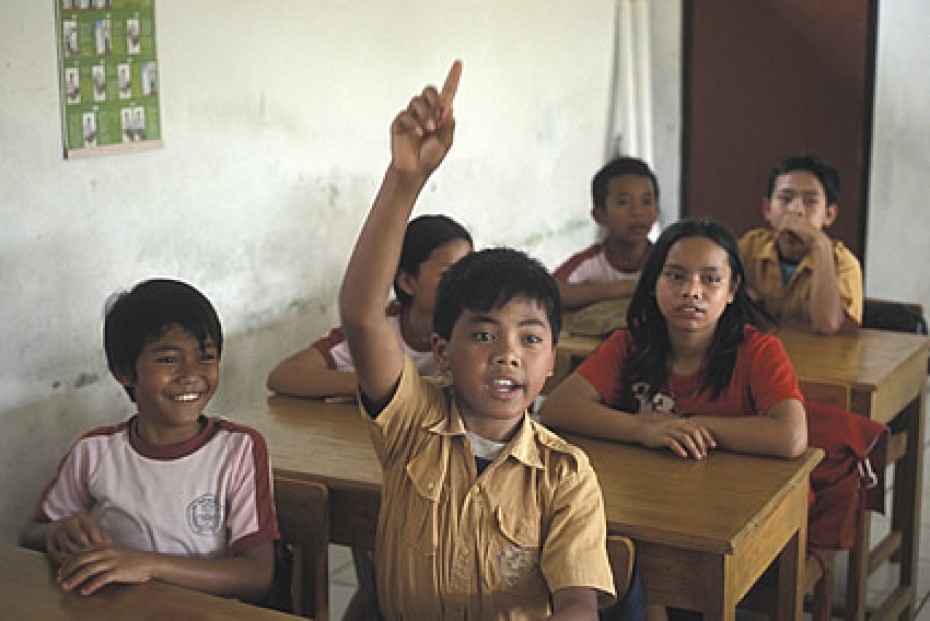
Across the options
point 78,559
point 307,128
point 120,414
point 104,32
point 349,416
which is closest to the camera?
point 78,559

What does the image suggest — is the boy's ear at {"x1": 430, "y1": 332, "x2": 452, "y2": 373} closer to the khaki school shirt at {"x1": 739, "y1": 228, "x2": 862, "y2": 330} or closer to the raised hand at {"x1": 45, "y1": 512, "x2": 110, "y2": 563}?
the raised hand at {"x1": 45, "y1": 512, "x2": 110, "y2": 563}

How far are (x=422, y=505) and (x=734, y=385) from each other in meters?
0.97

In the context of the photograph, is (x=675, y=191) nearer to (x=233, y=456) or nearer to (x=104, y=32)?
(x=104, y=32)

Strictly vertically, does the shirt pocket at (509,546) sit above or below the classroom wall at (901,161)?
below

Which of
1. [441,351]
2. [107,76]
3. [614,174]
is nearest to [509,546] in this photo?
[441,351]

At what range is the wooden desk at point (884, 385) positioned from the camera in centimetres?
332

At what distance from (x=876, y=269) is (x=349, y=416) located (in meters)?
3.59

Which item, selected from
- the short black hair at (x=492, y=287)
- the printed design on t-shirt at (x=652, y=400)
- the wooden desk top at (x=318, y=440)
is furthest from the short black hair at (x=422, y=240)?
the short black hair at (x=492, y=287)

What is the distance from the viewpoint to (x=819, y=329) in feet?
12.4

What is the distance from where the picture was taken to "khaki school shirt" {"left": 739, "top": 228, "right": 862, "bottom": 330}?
3.86 meters

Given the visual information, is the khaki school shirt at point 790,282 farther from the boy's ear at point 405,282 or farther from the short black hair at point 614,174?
the boy's ear at point 405,282

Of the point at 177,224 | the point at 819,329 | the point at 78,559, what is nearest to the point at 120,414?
the point at 177,224

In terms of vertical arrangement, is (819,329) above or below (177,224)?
below

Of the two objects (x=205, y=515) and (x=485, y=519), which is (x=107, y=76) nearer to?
(x=205, y=515)
